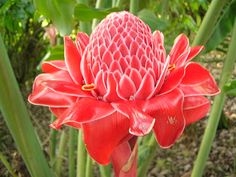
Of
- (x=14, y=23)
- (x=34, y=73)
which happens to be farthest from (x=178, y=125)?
(x=34, y=73)

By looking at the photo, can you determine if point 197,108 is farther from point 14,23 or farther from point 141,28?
point 14,23

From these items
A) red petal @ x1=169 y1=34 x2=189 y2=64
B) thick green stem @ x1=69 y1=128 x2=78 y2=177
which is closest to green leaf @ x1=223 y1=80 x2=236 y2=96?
red petal @ x1=169 y1=34 x2=189 y2=64

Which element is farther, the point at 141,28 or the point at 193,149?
the point at 193,149

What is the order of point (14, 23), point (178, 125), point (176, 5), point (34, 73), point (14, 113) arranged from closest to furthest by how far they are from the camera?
point (178, 125), point (14, 113), point (14, 23), point (176, 5), point (34, 73)

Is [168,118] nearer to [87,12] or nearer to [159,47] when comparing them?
[159,47]

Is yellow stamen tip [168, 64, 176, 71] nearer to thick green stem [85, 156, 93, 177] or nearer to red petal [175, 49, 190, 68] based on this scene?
red petal [175, 49, 190, 68]

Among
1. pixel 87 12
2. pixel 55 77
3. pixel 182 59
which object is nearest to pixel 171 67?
pixel 182 59
